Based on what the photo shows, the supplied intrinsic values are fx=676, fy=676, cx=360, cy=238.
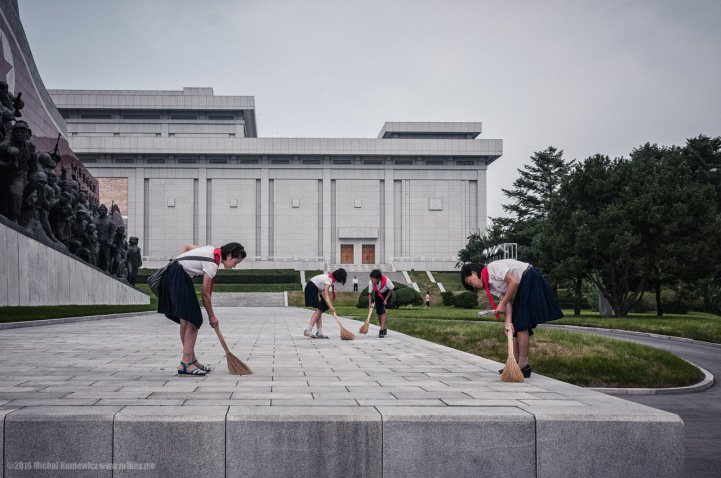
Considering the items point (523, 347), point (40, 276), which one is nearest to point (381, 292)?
point (523, 347)

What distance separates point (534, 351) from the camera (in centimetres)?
1188

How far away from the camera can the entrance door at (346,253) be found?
7181cm

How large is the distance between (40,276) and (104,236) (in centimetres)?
1205

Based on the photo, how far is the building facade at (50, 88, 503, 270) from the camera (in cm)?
6988

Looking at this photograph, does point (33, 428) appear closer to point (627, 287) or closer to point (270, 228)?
point (627, 287)

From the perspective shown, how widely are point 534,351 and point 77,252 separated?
1991cm

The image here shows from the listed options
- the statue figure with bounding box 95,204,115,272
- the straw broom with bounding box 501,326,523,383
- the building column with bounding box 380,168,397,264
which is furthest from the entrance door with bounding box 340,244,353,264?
the straw broom with bounding box 501,326,523,383

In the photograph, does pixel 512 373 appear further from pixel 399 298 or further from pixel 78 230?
pixel 399 298

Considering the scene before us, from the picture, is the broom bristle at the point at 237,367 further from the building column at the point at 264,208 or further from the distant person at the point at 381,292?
the building column at the point at 264,208

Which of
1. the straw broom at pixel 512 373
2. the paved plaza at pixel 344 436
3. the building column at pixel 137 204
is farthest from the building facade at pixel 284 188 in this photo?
the paved plaza at pixel 344 436

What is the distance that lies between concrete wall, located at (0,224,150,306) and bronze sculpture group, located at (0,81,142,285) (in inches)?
19.8

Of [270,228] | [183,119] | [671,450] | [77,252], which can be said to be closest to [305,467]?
[671,450]

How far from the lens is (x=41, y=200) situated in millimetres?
20781

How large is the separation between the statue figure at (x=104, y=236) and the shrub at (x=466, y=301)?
769 inches
